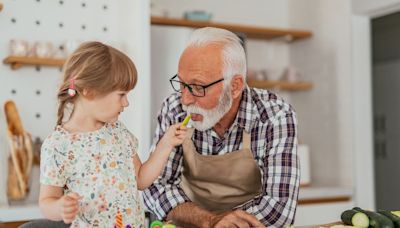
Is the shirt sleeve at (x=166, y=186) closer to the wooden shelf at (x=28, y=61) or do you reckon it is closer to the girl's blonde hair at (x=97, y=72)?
the girl's blonde hair at (x=97, y=72)

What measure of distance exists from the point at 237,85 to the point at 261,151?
24 cm

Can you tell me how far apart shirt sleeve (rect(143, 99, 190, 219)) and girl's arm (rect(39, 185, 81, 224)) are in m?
0.57

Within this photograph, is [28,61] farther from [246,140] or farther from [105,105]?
[105,105]

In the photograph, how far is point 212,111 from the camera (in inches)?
76.4

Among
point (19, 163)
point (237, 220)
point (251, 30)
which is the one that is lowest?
point (237, 220)

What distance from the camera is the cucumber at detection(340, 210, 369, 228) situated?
154cm

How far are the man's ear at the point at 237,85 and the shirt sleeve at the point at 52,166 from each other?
2.34 feet

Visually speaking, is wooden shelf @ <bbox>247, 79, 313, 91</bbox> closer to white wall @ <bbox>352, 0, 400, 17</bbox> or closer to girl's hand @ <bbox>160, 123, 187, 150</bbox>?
A: white wall @ <bbox>352, 0, 400, 17</bbox>

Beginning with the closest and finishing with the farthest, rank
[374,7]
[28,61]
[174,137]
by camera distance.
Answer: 1. [174,137]
2. [28,61]
3. [374,7]

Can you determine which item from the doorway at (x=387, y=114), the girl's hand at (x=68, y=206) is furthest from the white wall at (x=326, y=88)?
the girl's hand at (x=68, y=206)

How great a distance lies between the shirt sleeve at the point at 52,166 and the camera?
55.4 inches

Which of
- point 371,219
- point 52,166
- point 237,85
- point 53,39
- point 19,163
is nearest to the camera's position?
point 52,166

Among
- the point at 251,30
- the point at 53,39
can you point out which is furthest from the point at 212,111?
the point at 251,30

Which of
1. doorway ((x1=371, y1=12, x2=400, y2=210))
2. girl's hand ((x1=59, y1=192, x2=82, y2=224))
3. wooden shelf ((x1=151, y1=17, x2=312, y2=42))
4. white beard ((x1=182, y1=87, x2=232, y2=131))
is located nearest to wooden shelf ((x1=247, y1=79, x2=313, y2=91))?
wooden shelf ((x1=151, y1=17, x2=312, y2=42))
